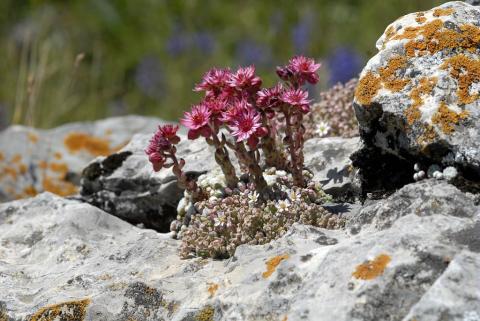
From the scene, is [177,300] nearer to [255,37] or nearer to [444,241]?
[444,241]

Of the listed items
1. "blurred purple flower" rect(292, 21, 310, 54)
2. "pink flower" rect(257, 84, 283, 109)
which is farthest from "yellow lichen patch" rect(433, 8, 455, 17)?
"blurred purple flower" rect(292, 21, 310, 54)

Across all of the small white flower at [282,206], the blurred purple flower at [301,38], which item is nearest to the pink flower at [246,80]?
the small white flower at [282,206]

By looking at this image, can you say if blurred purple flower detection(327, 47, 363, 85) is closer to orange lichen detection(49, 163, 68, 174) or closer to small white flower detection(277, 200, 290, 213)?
orange lichen detection(49, 163, 68, 174)

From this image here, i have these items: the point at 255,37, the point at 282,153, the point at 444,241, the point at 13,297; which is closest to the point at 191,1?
the point at 255,37

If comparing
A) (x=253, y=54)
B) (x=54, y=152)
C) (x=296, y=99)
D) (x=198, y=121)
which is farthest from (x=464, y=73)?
(x=253, y=54)

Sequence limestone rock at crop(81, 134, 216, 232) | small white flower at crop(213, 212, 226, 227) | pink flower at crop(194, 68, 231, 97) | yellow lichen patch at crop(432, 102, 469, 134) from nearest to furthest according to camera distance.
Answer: yellow lichen patch at crop(432, 102, 469, 134)
small white flower at crop(213, 212, 226, 227)
pink flower at crop(194, 68, 231, 97)
limestone rock at crop(81, 134, 216, 232)
